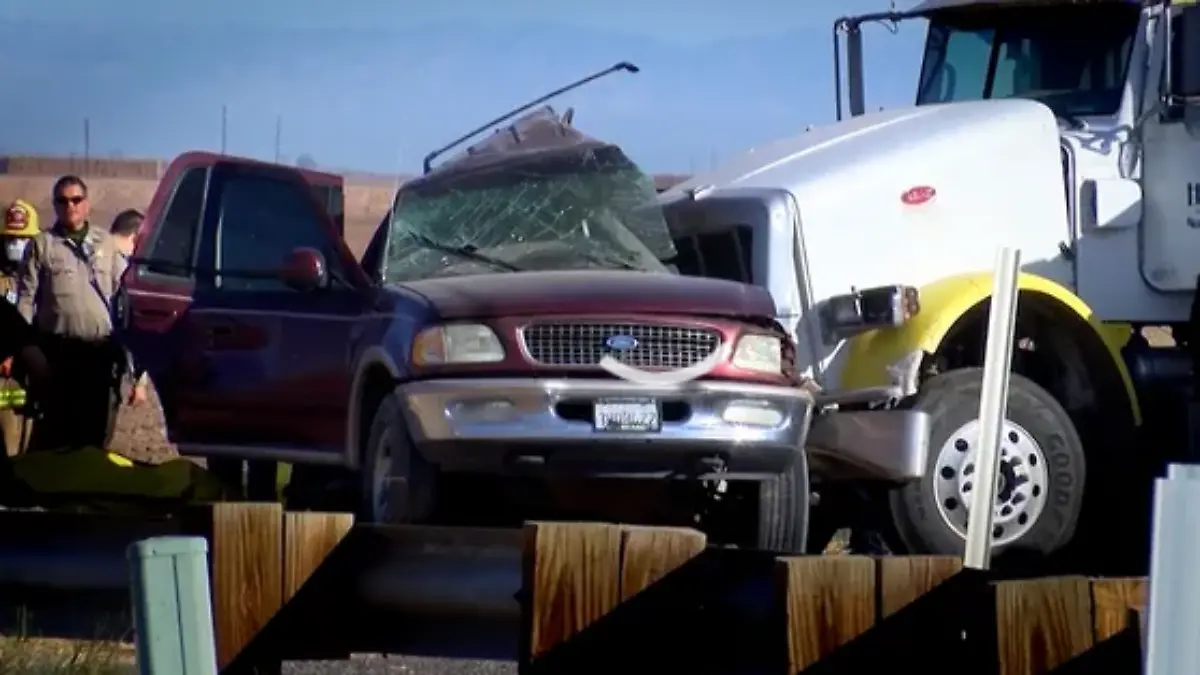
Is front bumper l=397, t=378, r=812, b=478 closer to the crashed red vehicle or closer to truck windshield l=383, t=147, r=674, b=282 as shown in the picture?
the crashed red vehicle

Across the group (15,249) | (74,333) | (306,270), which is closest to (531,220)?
(306,270)

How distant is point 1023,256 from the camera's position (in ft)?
34.9

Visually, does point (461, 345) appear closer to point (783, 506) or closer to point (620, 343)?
point (620, 343)

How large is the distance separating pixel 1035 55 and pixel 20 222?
5.88 meters

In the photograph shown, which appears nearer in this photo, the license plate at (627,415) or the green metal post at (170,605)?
the green metal post at (170,605)

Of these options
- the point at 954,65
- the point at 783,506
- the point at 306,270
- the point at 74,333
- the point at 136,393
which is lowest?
the point at 136,393

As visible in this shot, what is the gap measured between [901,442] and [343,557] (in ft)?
16.1

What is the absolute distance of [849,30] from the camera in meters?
11.8

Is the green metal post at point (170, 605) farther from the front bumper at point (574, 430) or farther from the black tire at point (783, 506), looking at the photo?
the black tire at point (783, 506)

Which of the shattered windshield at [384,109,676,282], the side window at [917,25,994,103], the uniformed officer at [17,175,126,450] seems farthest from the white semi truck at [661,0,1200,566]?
the uniformed officer at [17,175,126,450]

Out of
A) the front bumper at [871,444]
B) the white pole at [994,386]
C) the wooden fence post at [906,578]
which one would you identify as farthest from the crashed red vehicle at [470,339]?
the wooden fence post at [906,578]

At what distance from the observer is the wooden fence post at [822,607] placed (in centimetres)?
396

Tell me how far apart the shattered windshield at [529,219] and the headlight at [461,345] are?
3.34 feet

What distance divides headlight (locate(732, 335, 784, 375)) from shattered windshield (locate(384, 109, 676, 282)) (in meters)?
1.07
